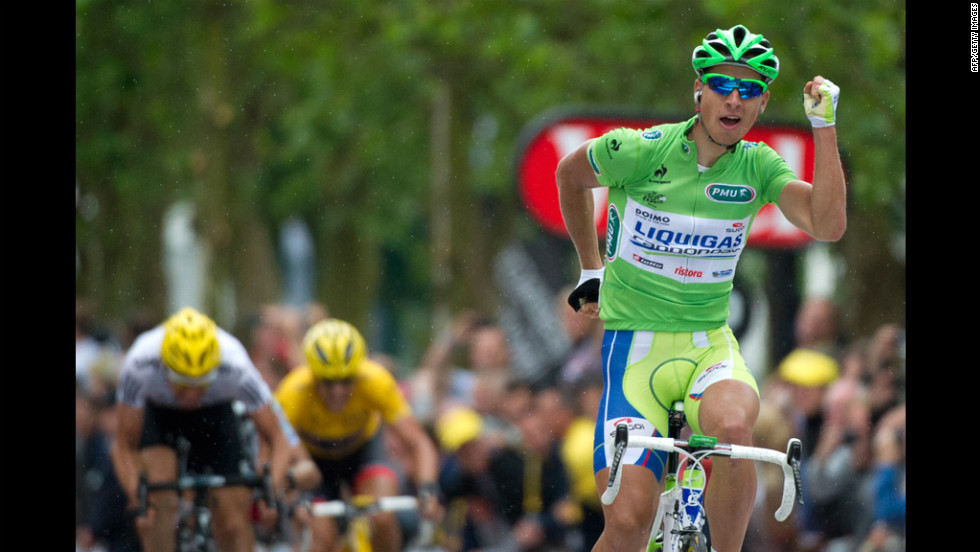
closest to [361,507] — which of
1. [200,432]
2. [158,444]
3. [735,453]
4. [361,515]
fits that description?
[361,515]

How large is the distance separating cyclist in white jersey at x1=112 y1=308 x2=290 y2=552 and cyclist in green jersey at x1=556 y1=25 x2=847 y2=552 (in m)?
3.30

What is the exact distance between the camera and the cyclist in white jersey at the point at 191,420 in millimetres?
9148

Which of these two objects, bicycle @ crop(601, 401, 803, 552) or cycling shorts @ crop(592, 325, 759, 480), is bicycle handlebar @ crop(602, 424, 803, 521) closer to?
bicycle @ crop(601, 401, 803, 552)

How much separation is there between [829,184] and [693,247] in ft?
2.46

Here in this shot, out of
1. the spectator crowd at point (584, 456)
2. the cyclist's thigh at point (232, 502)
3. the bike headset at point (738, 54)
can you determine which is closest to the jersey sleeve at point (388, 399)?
the spectator crowd at point (584, 456)

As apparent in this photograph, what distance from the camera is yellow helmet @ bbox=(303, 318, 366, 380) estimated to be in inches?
391

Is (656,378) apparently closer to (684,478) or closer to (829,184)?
(684,478)

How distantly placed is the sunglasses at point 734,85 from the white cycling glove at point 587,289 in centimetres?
115

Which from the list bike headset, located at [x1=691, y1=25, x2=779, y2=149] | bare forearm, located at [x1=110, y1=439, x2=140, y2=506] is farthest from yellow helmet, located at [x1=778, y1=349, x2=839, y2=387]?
bike headset, located at [x1=691, y1=25, x2=779, y2=149]
